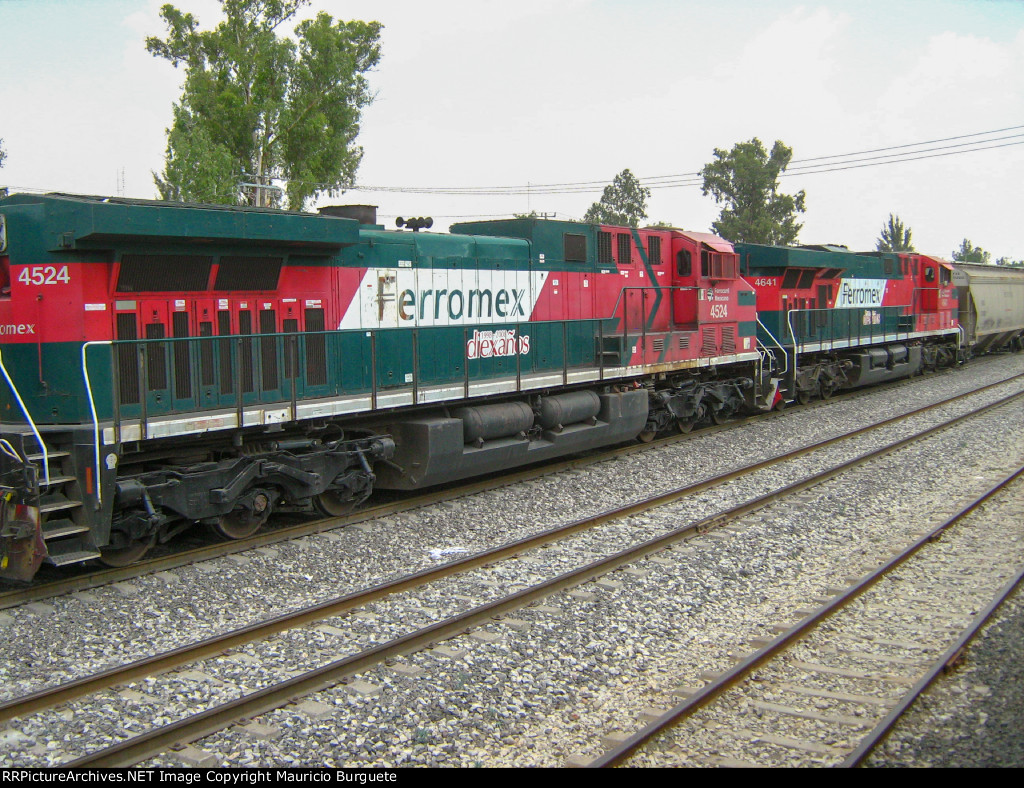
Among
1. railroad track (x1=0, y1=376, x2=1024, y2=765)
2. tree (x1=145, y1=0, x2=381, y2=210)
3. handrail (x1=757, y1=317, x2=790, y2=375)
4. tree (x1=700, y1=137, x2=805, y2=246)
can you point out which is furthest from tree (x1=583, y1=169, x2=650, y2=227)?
railroad track (x1=0, y1=376, x2=1024, y2=765)

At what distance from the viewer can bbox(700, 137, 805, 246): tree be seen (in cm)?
5728

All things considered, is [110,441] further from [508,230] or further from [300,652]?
[508,230]

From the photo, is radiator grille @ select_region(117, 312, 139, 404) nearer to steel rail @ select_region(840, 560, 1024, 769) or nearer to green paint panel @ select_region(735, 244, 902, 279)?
steel rail @ select_region(840, 560, 1024, 769)

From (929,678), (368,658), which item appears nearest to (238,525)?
(368,658)

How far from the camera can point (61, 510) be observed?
6871 mm

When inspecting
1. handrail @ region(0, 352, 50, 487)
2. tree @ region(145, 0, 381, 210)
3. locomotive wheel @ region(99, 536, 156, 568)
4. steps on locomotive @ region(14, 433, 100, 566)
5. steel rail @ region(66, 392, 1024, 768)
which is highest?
tree @ region(145, 0, 381, 210)

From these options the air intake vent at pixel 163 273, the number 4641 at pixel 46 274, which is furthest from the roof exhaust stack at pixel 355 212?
the number 4641 at pixel 46 274

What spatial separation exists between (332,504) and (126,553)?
226 centimetres

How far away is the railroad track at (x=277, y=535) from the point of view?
6.77 metres

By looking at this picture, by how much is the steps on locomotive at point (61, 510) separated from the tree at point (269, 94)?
69.0ft

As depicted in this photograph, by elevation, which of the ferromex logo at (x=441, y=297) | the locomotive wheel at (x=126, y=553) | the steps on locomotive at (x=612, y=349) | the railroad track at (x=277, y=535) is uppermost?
the ferromex logo at (x=441, y=297)

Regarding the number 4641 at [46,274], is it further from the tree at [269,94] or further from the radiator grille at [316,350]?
the tree at [269,94]

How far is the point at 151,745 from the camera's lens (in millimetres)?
4371

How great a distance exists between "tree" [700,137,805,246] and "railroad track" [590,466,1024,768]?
171ft
